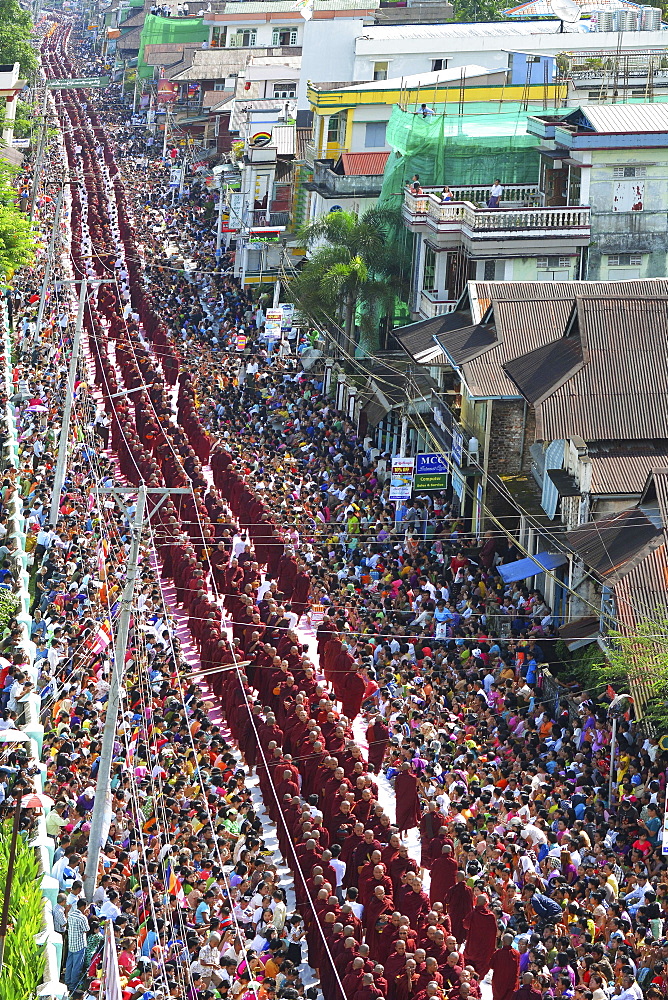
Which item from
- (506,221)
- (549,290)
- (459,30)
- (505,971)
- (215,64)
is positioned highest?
(459,30)

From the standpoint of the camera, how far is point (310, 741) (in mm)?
29703

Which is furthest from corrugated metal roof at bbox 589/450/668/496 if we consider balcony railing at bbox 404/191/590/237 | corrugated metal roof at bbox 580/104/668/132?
corrugated metal roof at bbox 580/104/668/132

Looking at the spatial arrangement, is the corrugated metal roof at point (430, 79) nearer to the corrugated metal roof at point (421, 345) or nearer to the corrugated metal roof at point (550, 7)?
the corrugated metal roof at point (550, 7)

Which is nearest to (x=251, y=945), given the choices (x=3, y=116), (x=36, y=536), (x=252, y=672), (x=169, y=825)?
(x=169, y=825)

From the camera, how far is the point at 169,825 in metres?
28.0

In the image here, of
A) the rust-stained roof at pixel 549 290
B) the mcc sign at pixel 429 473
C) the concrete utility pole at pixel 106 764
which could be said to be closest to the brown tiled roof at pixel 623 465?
the rust-stained roof at pixel 549 290

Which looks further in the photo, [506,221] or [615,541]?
[506,221]

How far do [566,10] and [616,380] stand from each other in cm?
4441

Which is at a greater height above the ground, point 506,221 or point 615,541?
point 506,221

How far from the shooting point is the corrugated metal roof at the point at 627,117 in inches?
1898

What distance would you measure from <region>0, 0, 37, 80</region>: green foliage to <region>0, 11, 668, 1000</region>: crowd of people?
5615 centimetres

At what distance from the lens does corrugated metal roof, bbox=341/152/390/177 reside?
6053cm

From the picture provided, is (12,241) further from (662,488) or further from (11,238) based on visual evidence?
(662,488)

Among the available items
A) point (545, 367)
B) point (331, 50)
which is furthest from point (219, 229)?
point (545, 367)
